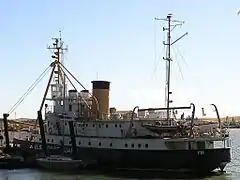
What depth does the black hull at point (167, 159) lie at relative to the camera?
41.2 metres

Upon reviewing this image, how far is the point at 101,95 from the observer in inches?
1916

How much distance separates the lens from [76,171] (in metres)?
43.3

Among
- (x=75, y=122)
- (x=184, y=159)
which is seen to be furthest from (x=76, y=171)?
(x=184, y=159)

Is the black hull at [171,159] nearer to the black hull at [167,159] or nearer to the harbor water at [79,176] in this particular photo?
the black hull at [167,159]

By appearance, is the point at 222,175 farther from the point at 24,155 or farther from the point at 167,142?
the point at 24,155

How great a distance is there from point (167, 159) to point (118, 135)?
5.60 m

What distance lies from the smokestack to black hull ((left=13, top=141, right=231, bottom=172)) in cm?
511

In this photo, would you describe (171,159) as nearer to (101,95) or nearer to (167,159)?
(167,159)

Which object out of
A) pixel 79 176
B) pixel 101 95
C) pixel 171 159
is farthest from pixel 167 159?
pixel 101 95

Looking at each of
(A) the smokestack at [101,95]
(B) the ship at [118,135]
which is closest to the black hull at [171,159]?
(B) the ship at [118,135]

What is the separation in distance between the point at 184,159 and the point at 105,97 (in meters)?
11.2

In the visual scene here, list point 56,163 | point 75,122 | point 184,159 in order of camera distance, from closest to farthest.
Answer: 1. point 184,159
2. point 56,163
3. point 75,122

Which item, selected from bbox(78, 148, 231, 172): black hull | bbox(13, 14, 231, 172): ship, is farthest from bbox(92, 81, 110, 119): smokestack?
bbox(78, 148, 231, 172): black hull

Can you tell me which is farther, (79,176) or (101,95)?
(101,95)
